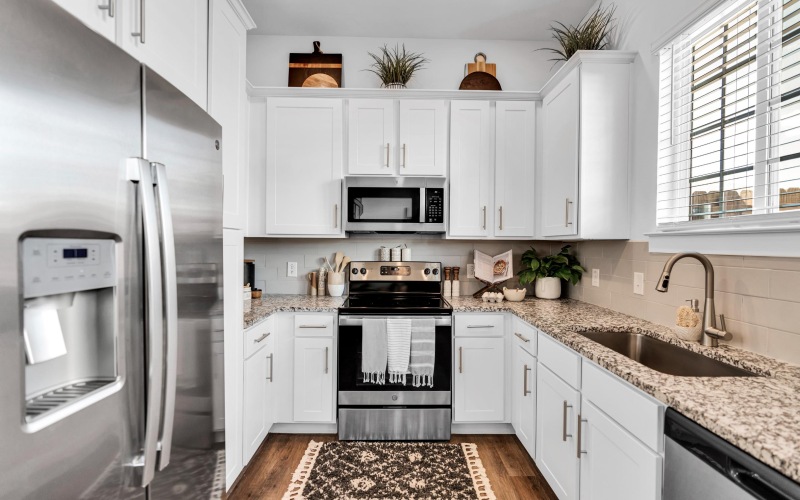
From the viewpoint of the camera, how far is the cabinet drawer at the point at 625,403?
3.79ft

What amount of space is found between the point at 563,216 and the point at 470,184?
2.26 feet

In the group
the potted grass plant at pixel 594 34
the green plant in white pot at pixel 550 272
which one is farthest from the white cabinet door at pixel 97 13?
the green plant in white pot at pixel 550 272

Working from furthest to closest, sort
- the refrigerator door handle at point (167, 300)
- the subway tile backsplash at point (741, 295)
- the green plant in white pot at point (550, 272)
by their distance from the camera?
the green plant in white pot at point (550, 272), the subway tile backsplash at point (741, 295), the refrigerator door handle at point (167, 300)

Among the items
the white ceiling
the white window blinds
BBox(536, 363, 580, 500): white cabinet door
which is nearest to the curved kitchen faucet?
the white window blinds

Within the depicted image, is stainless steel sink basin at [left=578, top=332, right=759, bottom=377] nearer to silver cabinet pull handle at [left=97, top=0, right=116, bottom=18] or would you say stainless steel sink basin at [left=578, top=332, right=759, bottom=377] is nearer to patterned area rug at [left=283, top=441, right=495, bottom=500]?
patterned area rug at [left=283, top=441, right=495, bottom=500]

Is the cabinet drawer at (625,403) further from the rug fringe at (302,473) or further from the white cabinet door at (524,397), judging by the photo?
the rug fringe at (302,473)

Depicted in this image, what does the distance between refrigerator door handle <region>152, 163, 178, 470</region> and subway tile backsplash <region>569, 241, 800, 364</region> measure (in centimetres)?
185

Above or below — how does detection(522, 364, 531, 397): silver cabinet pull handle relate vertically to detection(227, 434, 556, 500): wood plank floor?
above

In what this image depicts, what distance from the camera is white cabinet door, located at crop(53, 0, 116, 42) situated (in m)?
0.87

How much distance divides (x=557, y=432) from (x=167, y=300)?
5.67 feet

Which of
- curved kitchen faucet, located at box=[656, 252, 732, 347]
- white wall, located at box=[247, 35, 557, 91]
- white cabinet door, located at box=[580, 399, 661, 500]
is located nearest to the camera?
white cabinet door, located at box=[580, 399, 661, 500]

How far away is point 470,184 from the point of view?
2.90m

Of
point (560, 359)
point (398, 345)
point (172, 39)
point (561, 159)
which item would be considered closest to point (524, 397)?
point (560, 359)

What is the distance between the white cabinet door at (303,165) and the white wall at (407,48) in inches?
18.1
